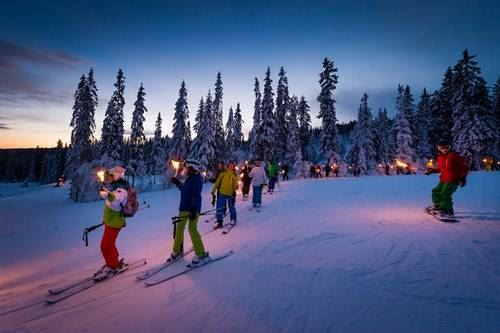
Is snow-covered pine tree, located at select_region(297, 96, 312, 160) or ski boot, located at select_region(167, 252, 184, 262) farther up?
snow-covered pine tree, located at select_region(297, 96, 312, 160)

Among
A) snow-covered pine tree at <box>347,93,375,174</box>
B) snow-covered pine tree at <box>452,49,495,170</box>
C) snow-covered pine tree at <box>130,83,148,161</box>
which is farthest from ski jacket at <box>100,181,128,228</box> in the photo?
snow-covered pine tree at <box>347,93,375,174</box>

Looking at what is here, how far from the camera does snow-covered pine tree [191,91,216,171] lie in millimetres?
44281

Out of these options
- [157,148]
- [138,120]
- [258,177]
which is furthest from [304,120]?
[258,177]

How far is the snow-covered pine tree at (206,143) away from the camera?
44.3 m

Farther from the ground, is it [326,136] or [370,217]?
[326,136]

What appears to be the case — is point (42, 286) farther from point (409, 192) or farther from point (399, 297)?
point (409, 192)

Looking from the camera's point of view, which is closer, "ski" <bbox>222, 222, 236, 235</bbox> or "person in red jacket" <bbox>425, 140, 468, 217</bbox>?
"person in red jacket" <bbox>425, 140, 468, 217</bbox>

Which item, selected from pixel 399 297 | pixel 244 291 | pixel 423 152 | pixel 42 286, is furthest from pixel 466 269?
pixel 423 152

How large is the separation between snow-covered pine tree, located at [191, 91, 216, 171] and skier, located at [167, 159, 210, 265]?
1445 inches

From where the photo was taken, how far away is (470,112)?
3647 cm

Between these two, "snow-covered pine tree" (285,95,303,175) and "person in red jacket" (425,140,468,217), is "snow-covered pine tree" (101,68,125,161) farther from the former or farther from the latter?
"person in red jacket" (425,140,468,217)

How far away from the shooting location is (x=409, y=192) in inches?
698

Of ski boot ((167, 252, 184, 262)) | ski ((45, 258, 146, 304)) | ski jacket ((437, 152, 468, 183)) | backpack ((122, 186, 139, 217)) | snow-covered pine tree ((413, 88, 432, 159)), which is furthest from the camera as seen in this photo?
snow-covered pine tree ((413, 88, 432, 159))

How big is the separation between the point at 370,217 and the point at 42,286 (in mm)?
9951
